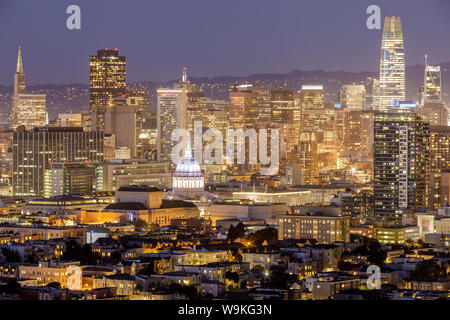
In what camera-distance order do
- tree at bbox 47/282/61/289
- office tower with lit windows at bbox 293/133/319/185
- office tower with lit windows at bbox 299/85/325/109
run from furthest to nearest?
office tower with lit windows at bbox 299/85/325/109 < office tower with lit windows at bbox 293/133/319/185 < tree at bbox 47/282/61/289

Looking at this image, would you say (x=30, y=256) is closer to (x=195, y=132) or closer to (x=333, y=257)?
(x=333, y=257)

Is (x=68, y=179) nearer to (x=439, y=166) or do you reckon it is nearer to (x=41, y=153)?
(x=41, y=153)

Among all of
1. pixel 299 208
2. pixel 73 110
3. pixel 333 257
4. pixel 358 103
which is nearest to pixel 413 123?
pixel 299 208

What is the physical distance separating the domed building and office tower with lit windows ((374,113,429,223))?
32.9 ft

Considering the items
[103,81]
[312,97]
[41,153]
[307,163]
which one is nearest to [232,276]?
[41,153]

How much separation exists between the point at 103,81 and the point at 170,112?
5.22 m

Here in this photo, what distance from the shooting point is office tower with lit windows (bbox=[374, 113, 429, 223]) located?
230ft

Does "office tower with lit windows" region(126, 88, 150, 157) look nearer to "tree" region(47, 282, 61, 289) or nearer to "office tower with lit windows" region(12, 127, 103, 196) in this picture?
"office tower with lit windows" region(12, 127, 103, 196)

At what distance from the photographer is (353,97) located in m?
128

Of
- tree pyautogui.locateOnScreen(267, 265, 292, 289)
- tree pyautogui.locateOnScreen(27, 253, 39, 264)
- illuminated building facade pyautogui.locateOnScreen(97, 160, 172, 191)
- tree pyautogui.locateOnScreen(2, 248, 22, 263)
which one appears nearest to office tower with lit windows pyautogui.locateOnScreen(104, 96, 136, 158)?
illuminated building facade pyautogui.locateOnScreen(97, 160, 172, 191)

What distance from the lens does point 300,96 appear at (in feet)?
391

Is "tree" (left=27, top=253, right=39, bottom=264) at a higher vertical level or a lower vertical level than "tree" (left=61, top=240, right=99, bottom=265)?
lower
